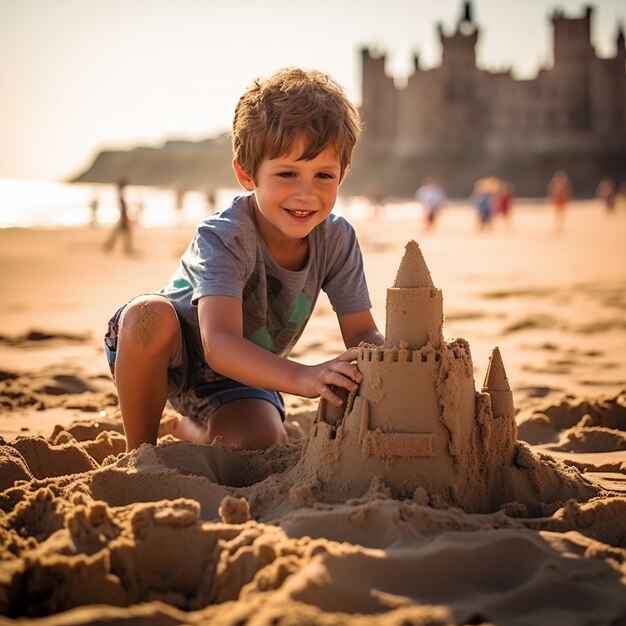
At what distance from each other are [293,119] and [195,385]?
44.5 inches

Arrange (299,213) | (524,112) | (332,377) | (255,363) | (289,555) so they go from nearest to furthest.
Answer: (289,555) → (332,377) → (255,363) → (299,213) → (524,112)

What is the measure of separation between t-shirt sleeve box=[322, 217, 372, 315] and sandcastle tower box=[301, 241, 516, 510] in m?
0.80

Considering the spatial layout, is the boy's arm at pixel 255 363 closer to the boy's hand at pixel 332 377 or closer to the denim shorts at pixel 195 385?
the boy's hand at pixel 332 377

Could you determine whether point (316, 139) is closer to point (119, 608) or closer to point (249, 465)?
point (249, 465)

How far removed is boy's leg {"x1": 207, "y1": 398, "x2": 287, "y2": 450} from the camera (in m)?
2.96

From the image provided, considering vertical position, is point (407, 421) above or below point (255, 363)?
below

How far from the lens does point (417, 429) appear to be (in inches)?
88.3

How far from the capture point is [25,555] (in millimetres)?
1791

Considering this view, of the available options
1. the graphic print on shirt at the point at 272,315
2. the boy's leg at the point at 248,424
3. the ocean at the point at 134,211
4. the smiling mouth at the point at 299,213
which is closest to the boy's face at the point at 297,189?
the smiling mouth at the point at 299,213

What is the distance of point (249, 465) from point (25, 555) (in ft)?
3.19

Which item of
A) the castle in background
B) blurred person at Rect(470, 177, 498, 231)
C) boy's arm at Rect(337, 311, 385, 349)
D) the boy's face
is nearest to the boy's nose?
the boy's face

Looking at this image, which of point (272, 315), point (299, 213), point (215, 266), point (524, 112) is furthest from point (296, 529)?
point (524, 112)

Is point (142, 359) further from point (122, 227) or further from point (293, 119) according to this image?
point (122, 227)

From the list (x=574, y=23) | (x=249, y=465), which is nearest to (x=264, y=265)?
(x=249, y=465)
